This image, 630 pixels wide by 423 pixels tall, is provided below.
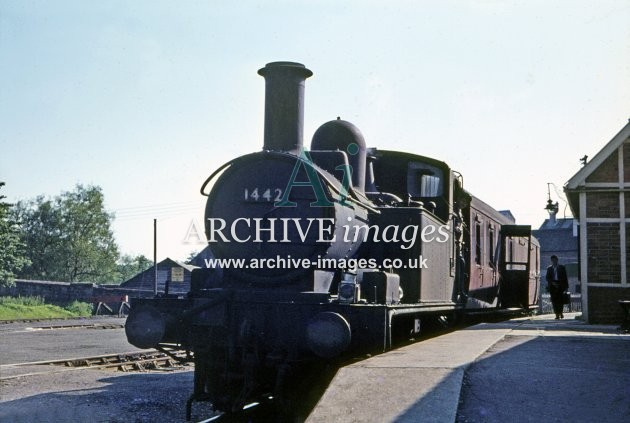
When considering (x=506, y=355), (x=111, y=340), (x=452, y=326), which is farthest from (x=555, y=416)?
(x=111, y=340)

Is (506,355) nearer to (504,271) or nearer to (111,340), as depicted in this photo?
(504,271)

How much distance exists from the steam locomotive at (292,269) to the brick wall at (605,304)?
5494 millimetres

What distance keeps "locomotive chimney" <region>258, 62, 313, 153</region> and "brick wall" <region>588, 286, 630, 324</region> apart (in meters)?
7.85

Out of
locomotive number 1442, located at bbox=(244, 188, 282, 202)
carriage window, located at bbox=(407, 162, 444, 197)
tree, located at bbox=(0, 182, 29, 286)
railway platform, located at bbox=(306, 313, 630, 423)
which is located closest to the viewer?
Result: railway platform, located at bbox=(306, 313, 630, 423)

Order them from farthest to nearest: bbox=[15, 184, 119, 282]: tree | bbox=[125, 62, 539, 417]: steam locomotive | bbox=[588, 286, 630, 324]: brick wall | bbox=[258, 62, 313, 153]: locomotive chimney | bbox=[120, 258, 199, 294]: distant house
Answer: bbox=[15, 184, 119, 282]: tree → bbox=[120, 258, 199, 294]: distant house → bbox=[588, 286, 630, 324]: brick wall → bbox=[258, 62, 313, 153]: locomotive chimney → bbox=[125, 62, 539, 417]: steam locomotive

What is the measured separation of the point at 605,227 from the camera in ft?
40.4

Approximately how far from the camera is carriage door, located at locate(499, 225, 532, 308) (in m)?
14.1

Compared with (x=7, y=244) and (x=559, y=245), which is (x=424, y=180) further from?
(x=559, y=245)

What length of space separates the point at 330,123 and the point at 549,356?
136 inches

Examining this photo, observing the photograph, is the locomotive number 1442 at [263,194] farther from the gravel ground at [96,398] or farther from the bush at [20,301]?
the bush at [20,301]

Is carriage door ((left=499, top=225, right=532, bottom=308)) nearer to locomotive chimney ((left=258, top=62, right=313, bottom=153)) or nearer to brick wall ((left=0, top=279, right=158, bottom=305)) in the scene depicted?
locomotive chimney ((left=258, top=62, right=313, bottom=153))

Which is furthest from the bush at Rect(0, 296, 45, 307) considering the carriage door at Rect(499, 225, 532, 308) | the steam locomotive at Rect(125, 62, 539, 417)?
the steam locomotive at Rect(125, 62, 539, 417)

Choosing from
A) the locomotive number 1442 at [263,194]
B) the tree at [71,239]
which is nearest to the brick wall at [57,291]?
the tree at [71,239]

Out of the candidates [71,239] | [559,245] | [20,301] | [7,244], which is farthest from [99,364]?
[71,239]
